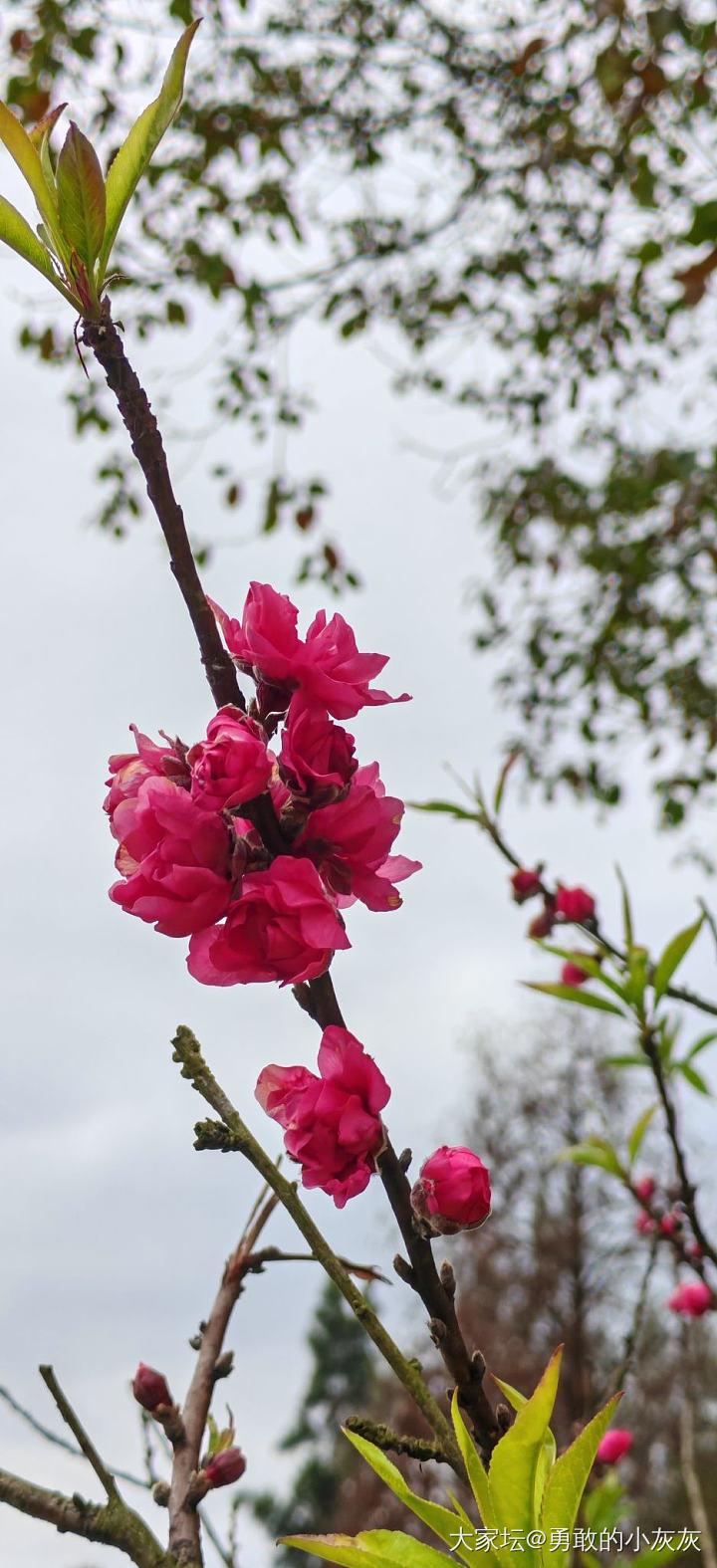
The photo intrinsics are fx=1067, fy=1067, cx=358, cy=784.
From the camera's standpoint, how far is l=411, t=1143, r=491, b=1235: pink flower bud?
54cm

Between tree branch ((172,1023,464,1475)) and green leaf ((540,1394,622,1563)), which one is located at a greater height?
tree branch ((172,1023,464,1475))

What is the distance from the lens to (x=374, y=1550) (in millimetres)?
533

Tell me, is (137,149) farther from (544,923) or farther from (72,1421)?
(544,923)

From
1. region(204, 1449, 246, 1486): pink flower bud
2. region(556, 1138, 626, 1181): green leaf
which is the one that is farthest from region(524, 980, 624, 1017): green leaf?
region(204, 1449, 246, 1486): pink flower bud

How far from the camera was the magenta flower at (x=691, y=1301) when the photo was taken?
7.30 ft

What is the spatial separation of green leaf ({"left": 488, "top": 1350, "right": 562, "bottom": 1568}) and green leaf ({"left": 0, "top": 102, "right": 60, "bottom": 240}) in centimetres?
60

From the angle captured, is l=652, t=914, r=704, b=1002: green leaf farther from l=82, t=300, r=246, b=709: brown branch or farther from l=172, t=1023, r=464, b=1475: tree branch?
l=82, t=300, r=246, b=709: brown branch

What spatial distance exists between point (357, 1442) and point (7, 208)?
64cm

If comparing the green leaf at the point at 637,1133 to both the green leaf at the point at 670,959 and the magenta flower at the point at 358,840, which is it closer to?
the green leaf at the point at 670,959

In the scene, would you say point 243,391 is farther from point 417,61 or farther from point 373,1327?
point 373,1327

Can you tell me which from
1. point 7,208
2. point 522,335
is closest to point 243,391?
point 522,335

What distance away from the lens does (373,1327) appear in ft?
1.72

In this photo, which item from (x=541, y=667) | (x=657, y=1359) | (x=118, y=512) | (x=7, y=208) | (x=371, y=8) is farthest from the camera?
(x=657, y=1359)

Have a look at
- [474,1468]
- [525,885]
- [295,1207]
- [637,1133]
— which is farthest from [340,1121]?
[525,885]
